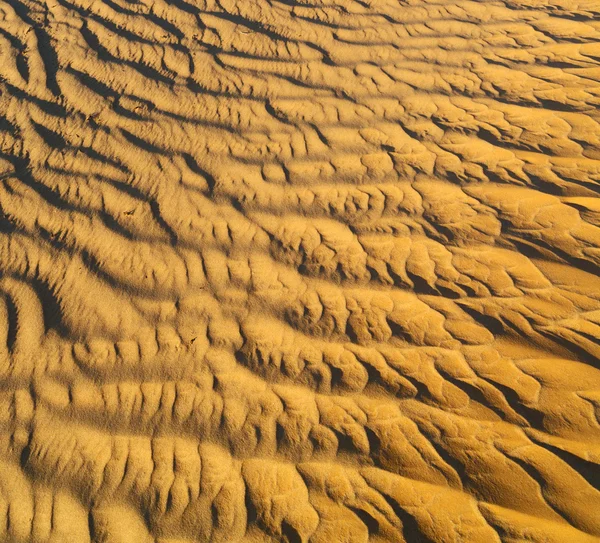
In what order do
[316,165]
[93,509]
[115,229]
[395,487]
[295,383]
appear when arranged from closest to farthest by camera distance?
[395,487], [93,509], [295,383], [115,229], [316,165]

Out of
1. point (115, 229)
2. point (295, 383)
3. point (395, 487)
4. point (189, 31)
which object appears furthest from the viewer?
point (189, 31)

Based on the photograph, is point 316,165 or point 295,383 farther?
point 316,165

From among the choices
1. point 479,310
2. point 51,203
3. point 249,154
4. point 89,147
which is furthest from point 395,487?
point 89,147

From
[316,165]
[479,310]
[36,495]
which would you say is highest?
[316,165]

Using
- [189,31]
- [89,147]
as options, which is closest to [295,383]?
[89,147]

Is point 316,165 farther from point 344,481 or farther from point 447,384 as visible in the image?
point 344,481

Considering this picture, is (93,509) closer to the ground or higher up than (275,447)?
closer to the ground
